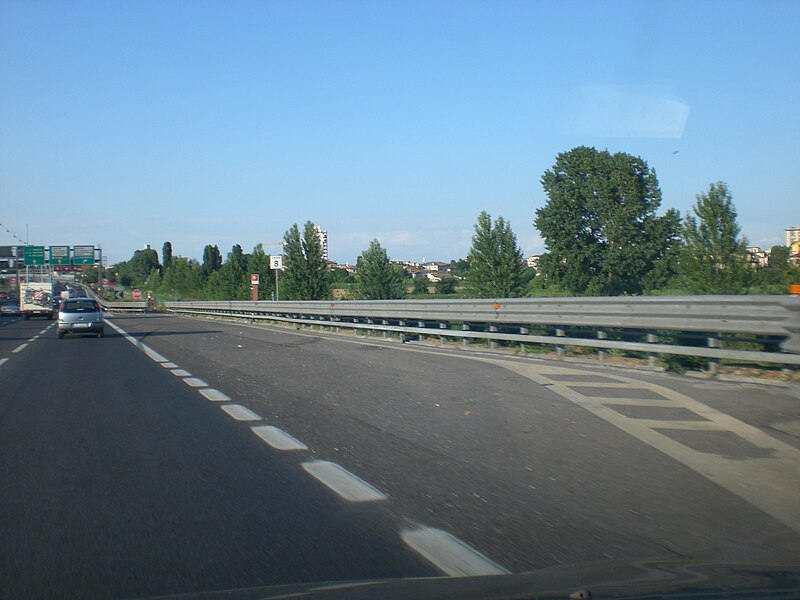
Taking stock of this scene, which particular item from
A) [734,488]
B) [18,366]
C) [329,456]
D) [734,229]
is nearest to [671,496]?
[734,488]

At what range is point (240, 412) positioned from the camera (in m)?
9.62

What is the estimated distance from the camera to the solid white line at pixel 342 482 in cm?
555

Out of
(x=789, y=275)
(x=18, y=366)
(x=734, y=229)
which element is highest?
(x=734, y=229)

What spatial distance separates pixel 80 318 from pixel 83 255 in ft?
202

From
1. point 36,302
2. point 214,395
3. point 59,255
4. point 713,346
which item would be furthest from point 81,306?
point 59,255

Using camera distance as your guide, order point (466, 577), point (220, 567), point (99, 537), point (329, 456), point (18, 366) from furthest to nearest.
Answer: point (18, 366) → point (329, 456) → point (99, 537) → point (220, 567) → point (466, 577)

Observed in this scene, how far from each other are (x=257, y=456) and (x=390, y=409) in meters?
2.89

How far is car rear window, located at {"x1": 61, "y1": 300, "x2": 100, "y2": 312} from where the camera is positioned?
29922 mm

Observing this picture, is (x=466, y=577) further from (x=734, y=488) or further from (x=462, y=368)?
(x=462, y=368)

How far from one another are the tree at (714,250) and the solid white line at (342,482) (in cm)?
2406

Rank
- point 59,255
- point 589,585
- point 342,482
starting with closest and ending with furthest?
point 589,585, point 342,482, point 59,255

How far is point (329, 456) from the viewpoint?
6965mm

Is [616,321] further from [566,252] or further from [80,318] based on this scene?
[566,252]

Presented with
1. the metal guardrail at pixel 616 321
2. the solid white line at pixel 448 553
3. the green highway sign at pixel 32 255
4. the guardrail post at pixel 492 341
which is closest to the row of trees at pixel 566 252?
the green highway sign at pixel 32 255
